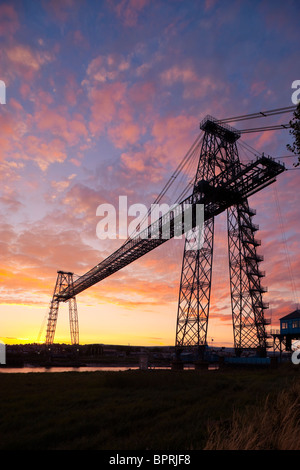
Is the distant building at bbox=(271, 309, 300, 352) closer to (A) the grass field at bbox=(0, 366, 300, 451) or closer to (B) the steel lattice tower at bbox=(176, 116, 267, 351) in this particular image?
(B) the steel lattice tower at bbox=(176, 116, 267, 351)

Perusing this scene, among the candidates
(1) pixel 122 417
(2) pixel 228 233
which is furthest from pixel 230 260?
(1) pixel 122 417

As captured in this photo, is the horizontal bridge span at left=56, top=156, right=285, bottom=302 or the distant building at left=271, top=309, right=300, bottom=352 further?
the distant building at left=271, top=309, right=300, bottom=352

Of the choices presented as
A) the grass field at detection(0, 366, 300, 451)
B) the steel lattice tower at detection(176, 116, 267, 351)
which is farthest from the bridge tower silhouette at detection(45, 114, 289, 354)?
the grass field at detection(0, 366, 300, 451)

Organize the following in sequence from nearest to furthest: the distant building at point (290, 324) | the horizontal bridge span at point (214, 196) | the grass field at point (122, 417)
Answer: the grass field at point (122, 417)
the horizontal bridge span at point (214, 196)
the distant building at point (290, 324)

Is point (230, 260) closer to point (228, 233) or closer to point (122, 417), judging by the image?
point (228, 233)

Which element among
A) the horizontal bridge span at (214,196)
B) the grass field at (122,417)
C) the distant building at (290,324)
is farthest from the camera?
the distant building at (290,324)

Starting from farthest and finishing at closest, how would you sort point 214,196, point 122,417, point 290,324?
1. point 290,324
2. point 214,196
3. point 122,417

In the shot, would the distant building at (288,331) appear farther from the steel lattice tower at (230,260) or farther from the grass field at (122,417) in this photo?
the grass field at (122,417)

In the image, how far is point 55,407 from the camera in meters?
9.16

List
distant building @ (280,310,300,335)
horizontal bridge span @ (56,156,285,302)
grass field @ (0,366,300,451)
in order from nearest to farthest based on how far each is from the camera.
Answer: grass field @ (0,366,300,451), horizontal bridge span @ (56,156,285,302), distant building @ (280,310,300,335)

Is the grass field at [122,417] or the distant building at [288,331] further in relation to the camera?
the distant building at [288,331]

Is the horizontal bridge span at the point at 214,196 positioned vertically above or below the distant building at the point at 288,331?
above

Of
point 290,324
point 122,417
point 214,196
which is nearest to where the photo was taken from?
point 122,417

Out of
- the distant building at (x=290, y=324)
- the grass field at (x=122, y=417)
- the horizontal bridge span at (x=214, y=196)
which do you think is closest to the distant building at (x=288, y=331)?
the distant building at (x=290, y=324)
